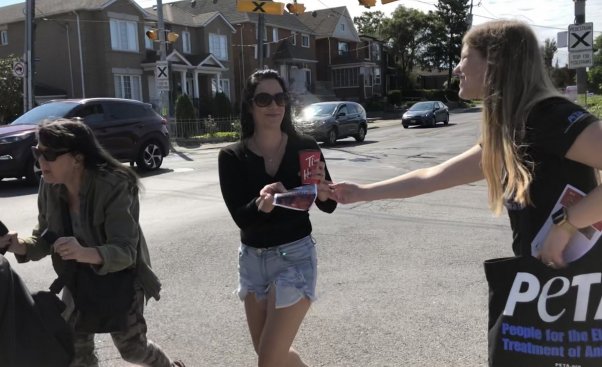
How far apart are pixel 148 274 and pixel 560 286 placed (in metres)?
1.86

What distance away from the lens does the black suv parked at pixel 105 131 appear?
10.7 meters

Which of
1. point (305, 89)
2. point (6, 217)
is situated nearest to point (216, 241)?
point (6, 217)

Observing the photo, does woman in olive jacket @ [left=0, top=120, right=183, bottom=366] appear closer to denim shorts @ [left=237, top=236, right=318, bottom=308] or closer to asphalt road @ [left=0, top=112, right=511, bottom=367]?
denim shorts @ [left=237, top=236, right=318, bottom=308]

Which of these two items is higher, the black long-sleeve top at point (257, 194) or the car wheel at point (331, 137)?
the black long-sleeve top at point (257, 194)

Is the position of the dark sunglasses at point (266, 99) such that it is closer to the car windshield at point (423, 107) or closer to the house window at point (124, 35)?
the car windshield at point (423, 107)

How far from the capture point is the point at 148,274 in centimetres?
279

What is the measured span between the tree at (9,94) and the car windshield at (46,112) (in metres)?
16.0

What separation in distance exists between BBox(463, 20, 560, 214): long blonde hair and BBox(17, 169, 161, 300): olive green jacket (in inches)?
62.5

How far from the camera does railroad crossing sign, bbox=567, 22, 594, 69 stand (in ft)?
44.1

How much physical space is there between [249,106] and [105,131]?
10.1 metres

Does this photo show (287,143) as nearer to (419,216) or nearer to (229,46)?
(419,216)

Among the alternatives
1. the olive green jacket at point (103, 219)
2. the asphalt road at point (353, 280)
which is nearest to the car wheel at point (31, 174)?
the asphalt road at point (353, 280)

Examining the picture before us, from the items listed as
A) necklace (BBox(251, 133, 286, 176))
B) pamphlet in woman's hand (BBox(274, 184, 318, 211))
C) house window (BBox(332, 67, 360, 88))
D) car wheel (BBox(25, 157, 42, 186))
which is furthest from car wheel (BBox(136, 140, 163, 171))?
house window (BBox(332, 67, 360, 88))

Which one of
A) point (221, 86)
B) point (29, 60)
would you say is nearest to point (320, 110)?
point (29, 60)
